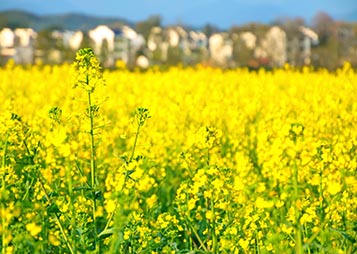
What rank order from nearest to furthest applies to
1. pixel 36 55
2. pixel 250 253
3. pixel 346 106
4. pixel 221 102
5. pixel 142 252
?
pixel 142 252, pixel 250 253, pixel 346 106, pixel 221 102, pixel 36 55

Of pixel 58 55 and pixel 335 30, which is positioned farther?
pixel 335 30

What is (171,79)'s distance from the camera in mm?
13445

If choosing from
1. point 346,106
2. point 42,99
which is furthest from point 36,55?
point 346,106

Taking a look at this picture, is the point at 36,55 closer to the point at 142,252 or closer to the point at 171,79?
the point at 171,79

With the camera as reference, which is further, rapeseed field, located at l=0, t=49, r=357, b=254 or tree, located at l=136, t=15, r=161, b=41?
tree, located at l=136, t=15, r=161, b=41

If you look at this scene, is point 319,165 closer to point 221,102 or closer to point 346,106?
point 346,106

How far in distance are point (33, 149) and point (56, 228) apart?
53 centimetres

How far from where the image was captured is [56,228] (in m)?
3.50

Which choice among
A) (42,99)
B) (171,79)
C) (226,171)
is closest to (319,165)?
(226,171)

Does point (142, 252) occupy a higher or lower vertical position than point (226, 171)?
lower

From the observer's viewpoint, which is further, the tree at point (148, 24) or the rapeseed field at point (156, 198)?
the tree at point (148, 24)

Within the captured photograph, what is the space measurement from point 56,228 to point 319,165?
4.02ft

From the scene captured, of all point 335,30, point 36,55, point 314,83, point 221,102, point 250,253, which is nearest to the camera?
point 250,253

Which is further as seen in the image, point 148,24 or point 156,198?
point 148,24
